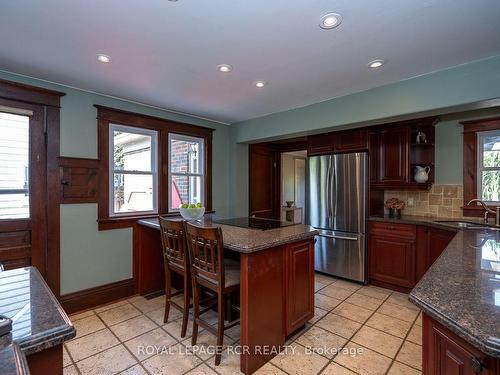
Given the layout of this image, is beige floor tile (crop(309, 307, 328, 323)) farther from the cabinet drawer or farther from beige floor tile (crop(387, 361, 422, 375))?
the cabinet drawer

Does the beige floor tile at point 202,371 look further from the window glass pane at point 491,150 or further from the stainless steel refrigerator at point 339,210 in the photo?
the window glass pane at point 491,150

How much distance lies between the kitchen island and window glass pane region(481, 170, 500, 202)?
8.07ft

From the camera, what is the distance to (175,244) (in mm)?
2338

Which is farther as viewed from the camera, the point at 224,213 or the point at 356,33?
the point at 224,213

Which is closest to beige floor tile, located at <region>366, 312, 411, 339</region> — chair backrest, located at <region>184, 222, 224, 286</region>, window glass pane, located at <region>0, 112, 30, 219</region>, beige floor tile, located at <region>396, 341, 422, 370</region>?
beige floor tile, located at <region>396, 341, 422, 370</region>

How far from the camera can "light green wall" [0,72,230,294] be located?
2740 millimetres

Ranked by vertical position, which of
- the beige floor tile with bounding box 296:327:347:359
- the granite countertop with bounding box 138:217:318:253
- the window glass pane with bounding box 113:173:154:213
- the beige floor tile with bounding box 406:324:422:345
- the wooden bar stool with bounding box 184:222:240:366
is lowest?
the beige floor tile with bounding box 296:327:347:359

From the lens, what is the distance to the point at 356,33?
70.3 inches

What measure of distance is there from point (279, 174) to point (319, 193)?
146cm

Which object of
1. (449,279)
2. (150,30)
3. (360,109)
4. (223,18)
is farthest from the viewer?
(360,109)

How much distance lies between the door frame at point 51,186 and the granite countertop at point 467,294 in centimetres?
318

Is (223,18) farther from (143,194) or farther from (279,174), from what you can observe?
(279,174)

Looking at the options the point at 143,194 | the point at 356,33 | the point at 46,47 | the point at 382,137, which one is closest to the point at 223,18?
the point at 356,33

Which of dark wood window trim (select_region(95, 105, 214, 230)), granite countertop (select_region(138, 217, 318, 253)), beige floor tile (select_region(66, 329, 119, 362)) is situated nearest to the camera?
granite countertop (select_region(138, 217, 318, 253))
